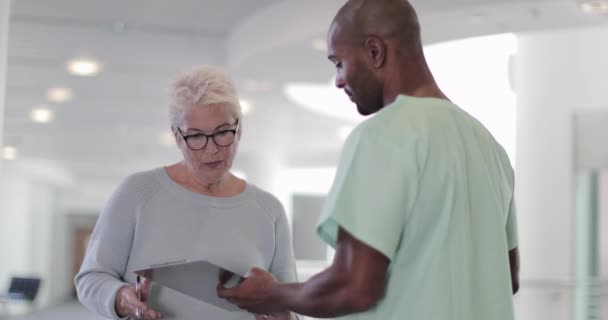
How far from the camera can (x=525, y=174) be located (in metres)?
8.53

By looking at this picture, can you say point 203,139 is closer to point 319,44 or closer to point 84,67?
point 319,44

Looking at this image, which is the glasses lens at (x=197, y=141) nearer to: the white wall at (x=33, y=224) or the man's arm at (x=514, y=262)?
the man's arm at (x=514, y=262)

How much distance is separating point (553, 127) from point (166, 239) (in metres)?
6.55

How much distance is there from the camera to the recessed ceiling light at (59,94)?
9.54m

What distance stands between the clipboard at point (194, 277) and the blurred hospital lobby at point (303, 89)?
159cm

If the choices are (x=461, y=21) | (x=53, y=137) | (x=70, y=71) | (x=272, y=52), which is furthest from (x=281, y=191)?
(x=461, y=21)

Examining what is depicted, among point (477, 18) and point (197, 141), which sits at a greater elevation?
point (477, 18)

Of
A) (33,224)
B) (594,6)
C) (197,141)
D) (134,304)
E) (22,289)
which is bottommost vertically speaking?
(33,224)

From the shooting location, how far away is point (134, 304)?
229 centimetres

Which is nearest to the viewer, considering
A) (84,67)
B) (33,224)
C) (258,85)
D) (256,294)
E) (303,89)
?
(256,294)

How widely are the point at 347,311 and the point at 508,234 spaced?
0.51 meters

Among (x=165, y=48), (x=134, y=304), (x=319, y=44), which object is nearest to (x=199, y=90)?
(x=134, y=304)

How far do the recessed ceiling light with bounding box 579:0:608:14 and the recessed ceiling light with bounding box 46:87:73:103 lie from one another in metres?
5.54

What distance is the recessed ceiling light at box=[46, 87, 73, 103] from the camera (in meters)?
9.54
